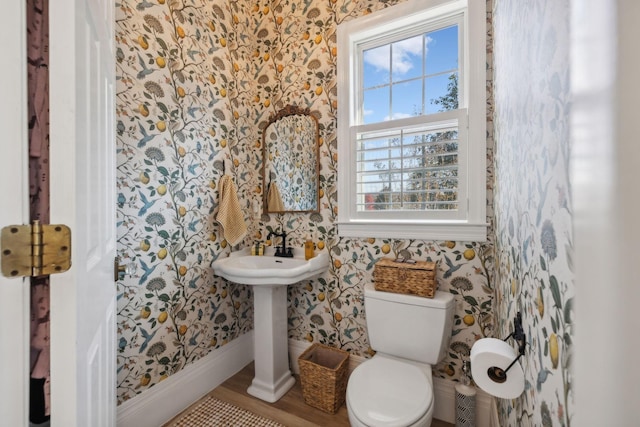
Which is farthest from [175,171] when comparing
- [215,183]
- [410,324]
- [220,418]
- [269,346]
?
[410,324]

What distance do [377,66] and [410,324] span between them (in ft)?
5.40

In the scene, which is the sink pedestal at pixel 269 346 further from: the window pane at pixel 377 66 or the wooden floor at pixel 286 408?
the window pane at pixel 377 66

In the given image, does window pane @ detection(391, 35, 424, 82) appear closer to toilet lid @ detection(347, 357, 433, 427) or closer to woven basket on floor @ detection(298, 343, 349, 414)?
toilet lid @ detection(347, 357, 433, 427)

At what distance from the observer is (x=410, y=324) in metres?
1.42

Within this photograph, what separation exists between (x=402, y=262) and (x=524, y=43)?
1128mm

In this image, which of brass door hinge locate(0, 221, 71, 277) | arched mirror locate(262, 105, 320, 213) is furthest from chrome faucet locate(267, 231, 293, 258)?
brass door hinge locate(0, 221, 71, 277)

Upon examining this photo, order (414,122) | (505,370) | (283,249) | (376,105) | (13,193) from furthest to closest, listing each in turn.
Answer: (283,249), (376,105), (414,122), (505,370), (13,193)

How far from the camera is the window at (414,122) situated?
1495 millimetres

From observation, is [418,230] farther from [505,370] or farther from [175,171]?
[175,171]

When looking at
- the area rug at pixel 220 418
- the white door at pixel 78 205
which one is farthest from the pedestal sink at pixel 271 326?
the white door at pixel 78 205

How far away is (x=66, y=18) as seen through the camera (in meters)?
0.50

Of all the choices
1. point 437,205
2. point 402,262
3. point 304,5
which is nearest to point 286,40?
point 304,5

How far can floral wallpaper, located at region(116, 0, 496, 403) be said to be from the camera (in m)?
1.42

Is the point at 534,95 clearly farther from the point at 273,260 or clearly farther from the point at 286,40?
the point at 286,40
